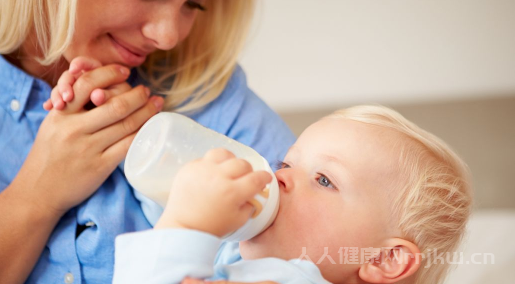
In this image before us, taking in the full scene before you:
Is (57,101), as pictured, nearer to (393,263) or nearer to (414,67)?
(393,263)

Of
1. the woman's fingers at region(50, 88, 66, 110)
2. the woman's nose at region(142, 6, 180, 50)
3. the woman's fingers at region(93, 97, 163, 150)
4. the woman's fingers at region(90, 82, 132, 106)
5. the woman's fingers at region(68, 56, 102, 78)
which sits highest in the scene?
the woman's nose at region(142, 6, 180, 50)

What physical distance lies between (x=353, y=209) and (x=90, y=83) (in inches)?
25.6

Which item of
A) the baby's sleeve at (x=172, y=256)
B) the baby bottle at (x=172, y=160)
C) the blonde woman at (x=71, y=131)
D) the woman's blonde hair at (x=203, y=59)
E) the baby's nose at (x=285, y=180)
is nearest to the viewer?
the baby's sleeve at (x=172, y=256)

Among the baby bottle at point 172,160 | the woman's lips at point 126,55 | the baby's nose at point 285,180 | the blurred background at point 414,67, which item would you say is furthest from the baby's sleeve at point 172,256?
the blurred background at point 414,67

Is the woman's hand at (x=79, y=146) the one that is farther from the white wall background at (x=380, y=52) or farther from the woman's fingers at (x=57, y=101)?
the white wall background at (x=380, y=52)

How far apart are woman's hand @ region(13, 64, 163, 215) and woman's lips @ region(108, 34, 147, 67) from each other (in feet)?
0.28

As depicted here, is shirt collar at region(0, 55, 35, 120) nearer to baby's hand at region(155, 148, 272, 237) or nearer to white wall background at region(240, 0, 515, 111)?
baby's hand at region(155, 148, 272, 237)

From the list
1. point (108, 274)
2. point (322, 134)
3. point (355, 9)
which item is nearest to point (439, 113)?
point (355, 9)

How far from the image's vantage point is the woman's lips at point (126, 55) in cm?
147

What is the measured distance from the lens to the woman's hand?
1342mm

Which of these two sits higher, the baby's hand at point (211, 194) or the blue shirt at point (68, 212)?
the baby's hand at point (211, 194)

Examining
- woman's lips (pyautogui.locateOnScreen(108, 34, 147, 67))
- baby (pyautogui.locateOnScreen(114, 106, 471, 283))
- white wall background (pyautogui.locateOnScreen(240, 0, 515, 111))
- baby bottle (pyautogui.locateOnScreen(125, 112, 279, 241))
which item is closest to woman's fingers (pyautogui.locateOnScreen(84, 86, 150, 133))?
woman's lips (pyautogui.locateOnScreen(108, 34, 147, 67))

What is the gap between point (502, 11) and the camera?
98.2 inches

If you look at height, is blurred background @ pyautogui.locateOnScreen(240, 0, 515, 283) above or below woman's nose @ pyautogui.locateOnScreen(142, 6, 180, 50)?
below
